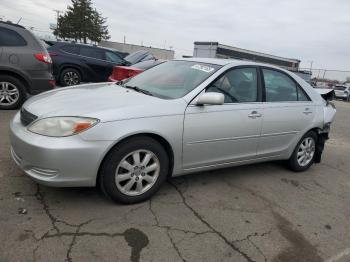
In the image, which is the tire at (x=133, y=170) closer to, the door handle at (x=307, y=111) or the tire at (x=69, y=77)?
the door handle at (x=307, y=111)

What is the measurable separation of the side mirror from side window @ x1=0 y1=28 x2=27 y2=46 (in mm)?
4731

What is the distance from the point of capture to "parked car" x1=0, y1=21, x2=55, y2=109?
22.2 feet

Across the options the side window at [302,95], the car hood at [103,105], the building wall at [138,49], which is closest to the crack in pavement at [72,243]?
the car hood at [103,105]

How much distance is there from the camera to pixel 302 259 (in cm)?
303

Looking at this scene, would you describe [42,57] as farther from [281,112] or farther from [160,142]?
[281,112]

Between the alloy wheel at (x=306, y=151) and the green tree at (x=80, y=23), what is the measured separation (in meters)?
49.4

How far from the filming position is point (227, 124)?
4012 mm

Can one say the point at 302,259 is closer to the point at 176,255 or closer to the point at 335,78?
the point at 176,255

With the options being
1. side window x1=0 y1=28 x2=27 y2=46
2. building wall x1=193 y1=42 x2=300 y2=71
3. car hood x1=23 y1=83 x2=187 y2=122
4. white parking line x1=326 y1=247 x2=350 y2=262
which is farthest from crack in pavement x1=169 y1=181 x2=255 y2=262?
building wall x1=193 y1=42 x2=300 y2=71

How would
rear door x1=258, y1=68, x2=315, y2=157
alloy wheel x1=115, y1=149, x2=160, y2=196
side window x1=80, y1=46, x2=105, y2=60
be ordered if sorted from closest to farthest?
alloy wheel x1=115, y1=149, x2=160, y2=196, rear door x1=258, y1=68, x2=315, y2=157, side window x1=80, y1=46, x2=105, y2=60

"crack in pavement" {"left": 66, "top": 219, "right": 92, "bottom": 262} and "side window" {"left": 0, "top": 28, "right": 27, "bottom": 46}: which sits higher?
"side window" {"left": 0, "top": 28, "right": 27, "bottom": 46}

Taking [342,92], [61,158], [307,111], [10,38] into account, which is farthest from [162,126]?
[342,92]

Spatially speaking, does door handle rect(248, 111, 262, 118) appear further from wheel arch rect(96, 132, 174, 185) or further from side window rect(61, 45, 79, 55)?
side window rect(61, 45, 79, 55)

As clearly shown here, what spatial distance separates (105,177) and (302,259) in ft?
6.23
